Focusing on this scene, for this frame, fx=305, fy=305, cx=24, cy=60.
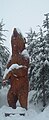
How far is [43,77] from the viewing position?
26.8m

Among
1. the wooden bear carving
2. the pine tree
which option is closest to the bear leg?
the wooden bear carving

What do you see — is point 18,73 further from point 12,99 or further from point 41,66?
point 41,66

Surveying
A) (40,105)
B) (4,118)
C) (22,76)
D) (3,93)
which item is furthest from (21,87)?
(3,93)

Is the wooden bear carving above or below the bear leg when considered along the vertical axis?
above

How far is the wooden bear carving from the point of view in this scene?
15.4 m

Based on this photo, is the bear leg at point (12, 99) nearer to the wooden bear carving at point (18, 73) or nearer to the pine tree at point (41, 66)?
the wooden bear carving at point (18, 73)

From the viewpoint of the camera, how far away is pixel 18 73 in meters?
15.5

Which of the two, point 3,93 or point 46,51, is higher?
point 46,51

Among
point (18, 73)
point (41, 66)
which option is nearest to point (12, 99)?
point (18, 73)

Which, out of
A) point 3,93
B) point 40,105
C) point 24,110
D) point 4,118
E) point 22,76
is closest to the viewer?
point 4,118

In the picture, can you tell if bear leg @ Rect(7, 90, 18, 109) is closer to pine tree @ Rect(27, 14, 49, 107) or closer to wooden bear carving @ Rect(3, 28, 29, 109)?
wooden bear carving @ Rect(3, 28, 29, 109)

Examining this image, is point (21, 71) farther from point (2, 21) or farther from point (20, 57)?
point (2, 21)

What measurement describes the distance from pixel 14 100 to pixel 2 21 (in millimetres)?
16271

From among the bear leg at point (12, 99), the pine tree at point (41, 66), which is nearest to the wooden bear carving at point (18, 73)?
the bear leg at point (12, 99)
